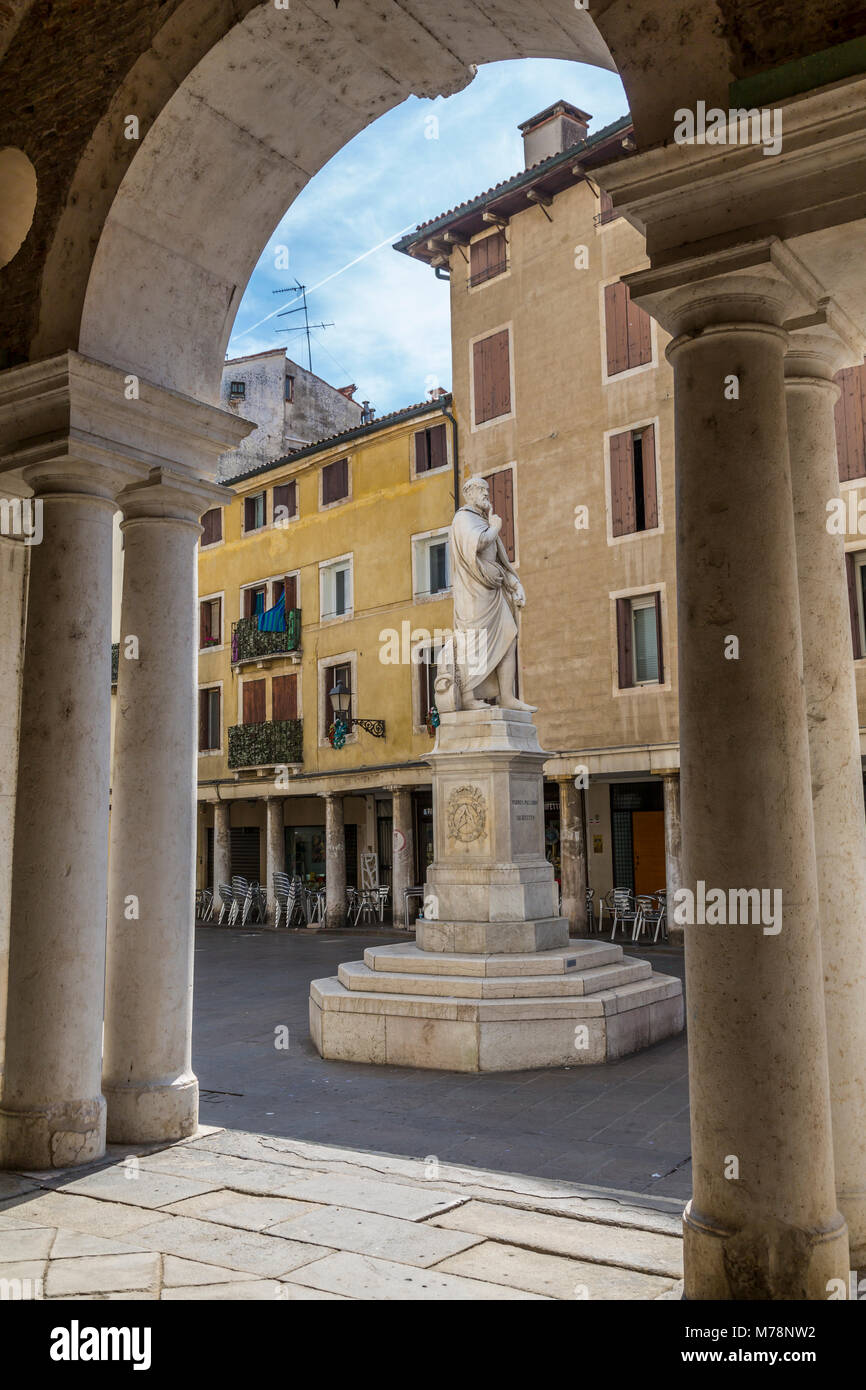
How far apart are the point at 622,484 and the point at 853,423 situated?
3894 millimetres

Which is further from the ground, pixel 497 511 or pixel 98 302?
pixel 497 511

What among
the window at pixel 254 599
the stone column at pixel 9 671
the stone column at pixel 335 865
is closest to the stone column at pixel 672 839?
the stone column at pixel 335 865

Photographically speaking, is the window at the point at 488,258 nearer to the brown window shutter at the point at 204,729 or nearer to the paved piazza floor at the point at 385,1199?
the brown window shutter at the point at 204,729

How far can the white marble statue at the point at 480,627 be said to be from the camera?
10000 millimetres

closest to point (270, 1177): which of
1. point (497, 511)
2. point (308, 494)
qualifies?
point (497, 511)

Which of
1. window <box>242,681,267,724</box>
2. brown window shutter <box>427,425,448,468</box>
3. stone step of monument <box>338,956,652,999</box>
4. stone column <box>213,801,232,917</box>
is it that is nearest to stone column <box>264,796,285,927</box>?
stone column <box>213,801,232,917</box>

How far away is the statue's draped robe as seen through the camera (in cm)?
1002

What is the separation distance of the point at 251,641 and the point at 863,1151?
22.9 m

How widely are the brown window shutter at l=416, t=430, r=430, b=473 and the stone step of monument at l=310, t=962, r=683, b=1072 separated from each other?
49.0 feet

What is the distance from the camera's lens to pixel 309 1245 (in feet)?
12.3

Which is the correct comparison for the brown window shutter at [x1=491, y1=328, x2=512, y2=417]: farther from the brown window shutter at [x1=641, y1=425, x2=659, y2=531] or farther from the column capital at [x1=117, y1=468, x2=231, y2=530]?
the column capital at [x1=117, y1=468, x2=231, y2=530]

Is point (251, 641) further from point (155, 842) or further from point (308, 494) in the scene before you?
point (155, 842)

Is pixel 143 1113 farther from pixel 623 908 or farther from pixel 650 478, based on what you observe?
pixel 650 478
